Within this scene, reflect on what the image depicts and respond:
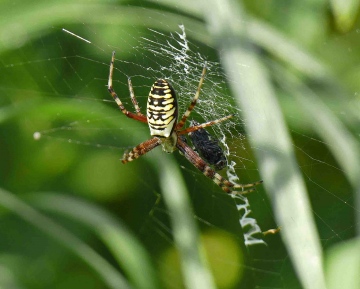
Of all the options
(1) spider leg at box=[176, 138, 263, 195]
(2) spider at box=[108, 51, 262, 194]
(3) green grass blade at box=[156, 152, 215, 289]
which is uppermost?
(2) spider at box=[108, 51, 262, 194]

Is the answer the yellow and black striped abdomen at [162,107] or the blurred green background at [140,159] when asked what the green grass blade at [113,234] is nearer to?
the blurred green background at [140,159]

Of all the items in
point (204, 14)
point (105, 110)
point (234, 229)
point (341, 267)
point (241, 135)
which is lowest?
point (341, 267)

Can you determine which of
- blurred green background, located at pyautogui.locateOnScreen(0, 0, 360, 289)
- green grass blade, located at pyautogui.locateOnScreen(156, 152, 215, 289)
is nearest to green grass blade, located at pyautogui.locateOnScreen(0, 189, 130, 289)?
blurred green background, located at pyautogui.locateOnScreen(0, 0, 360, 289)

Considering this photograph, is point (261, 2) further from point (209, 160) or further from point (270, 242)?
point (270, 242)

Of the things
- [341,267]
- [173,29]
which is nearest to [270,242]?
[341,267]

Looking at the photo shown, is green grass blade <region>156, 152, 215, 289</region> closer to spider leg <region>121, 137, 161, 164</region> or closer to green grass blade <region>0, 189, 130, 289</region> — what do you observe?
spider leg <region>121, 137, 161, 164</region>

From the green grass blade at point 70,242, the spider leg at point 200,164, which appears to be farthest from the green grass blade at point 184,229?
the green grass blade at point 70,242

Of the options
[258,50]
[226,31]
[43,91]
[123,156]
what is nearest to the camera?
[226,31]
